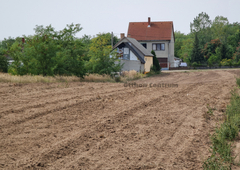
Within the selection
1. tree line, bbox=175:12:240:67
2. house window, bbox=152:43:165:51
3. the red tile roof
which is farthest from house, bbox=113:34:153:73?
tree line, bbox=175:12:240:67

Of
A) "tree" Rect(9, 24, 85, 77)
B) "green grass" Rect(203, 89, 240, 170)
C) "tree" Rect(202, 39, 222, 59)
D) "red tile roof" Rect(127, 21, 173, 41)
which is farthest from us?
"tree" Rect(202, 39, 222, 59)

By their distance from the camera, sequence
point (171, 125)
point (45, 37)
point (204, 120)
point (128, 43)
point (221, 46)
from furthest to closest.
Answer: point (221, 46)
point (128, 43)
point (45, 37)
point (204, 120)
point (171, 125)

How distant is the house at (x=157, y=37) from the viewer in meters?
55.0

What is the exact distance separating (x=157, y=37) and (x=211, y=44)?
21337 millimetres

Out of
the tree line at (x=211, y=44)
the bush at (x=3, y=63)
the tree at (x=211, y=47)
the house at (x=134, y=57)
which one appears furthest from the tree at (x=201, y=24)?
the bush at (x=3, y=63)

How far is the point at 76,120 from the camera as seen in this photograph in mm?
7562

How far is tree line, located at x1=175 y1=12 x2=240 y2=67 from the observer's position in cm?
6412

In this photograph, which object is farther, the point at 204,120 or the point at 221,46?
the point at 221,46

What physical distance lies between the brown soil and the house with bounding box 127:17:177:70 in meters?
45.5

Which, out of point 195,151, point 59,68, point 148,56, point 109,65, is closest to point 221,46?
point 148,56

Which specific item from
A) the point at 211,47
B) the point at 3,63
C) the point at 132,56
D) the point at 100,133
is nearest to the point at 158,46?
the point at 132,56

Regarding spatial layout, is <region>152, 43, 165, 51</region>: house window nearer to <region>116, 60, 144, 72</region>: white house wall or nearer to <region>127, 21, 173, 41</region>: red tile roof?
<region>127, 21, 173, 41</region>: red tile roof

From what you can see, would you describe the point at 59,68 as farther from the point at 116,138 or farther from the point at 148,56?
the point at 148,56

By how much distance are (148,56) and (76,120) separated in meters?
34.8
